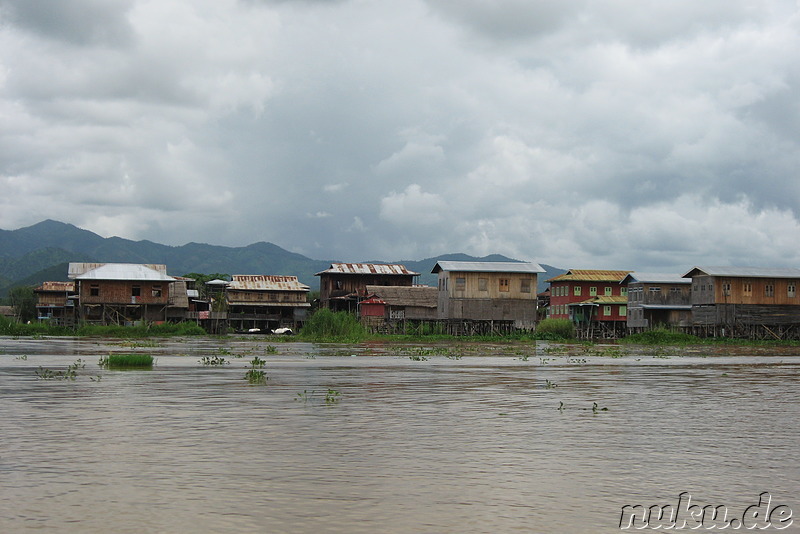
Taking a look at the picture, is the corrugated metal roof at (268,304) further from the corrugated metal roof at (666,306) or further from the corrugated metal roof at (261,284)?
the corrugated metal roof at (666,306)

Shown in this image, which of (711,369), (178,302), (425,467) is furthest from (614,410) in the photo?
(178,302)

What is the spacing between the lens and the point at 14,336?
6444 cm

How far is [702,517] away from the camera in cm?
765

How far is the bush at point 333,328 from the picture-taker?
5797 centimetres

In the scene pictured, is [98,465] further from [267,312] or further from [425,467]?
[267,312]

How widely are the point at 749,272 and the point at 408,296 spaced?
96.3ft

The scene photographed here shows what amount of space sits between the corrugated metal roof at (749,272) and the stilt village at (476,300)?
0.08 metres

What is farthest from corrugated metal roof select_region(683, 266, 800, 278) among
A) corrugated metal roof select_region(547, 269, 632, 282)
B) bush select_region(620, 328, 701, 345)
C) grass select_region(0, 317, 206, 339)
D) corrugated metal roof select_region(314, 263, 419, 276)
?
grass select_region(0, 317, 206, 339)

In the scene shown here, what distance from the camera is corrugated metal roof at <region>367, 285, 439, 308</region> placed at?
257 feet

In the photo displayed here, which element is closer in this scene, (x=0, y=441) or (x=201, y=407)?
(x=0, y=441)

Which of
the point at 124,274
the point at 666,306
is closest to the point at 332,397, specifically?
the point at 124,274

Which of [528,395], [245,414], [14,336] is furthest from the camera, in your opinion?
[14,336]

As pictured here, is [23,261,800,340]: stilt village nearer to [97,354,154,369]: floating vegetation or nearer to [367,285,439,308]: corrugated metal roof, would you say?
[367,285,439,308]: corrugated metal roof

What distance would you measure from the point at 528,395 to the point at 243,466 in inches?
403
